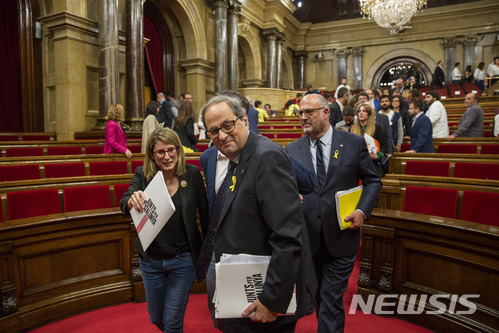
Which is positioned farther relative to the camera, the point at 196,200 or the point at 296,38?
the point at 296,38

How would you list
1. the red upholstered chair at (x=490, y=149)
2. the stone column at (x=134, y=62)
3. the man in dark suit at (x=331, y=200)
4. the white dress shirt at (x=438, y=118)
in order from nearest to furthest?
the man in dark suit at (x=331, y=200) → the red upholstered chair at (x=490, y=149) → the white dress shirt at (x=438, y=118) → the stone column at (x=134, y=62)

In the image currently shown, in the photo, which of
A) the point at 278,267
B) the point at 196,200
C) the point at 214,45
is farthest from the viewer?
the point at 214,45

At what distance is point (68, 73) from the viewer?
24.0 ft

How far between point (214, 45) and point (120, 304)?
1055 centimetres

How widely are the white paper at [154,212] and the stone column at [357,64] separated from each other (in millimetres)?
19001

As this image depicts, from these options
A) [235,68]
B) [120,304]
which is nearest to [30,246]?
[120,304]

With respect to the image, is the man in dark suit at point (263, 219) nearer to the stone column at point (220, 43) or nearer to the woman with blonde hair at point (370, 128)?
the woman with blonde hair at point (370, 128)

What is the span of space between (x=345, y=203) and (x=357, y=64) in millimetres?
18859

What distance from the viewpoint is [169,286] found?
6.04 feet

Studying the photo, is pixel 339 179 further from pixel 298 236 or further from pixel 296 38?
pixel 296 38

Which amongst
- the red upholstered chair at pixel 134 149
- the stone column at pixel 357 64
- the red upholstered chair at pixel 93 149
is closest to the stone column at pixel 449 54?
the stone column at pixel 357 64

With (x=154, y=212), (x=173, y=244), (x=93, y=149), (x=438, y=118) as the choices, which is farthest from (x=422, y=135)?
(x=93, y=149)

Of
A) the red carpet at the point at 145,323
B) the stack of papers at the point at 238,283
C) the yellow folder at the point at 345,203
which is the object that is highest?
the yellow folder at the point at 345,203

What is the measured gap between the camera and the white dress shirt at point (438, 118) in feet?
16.8
